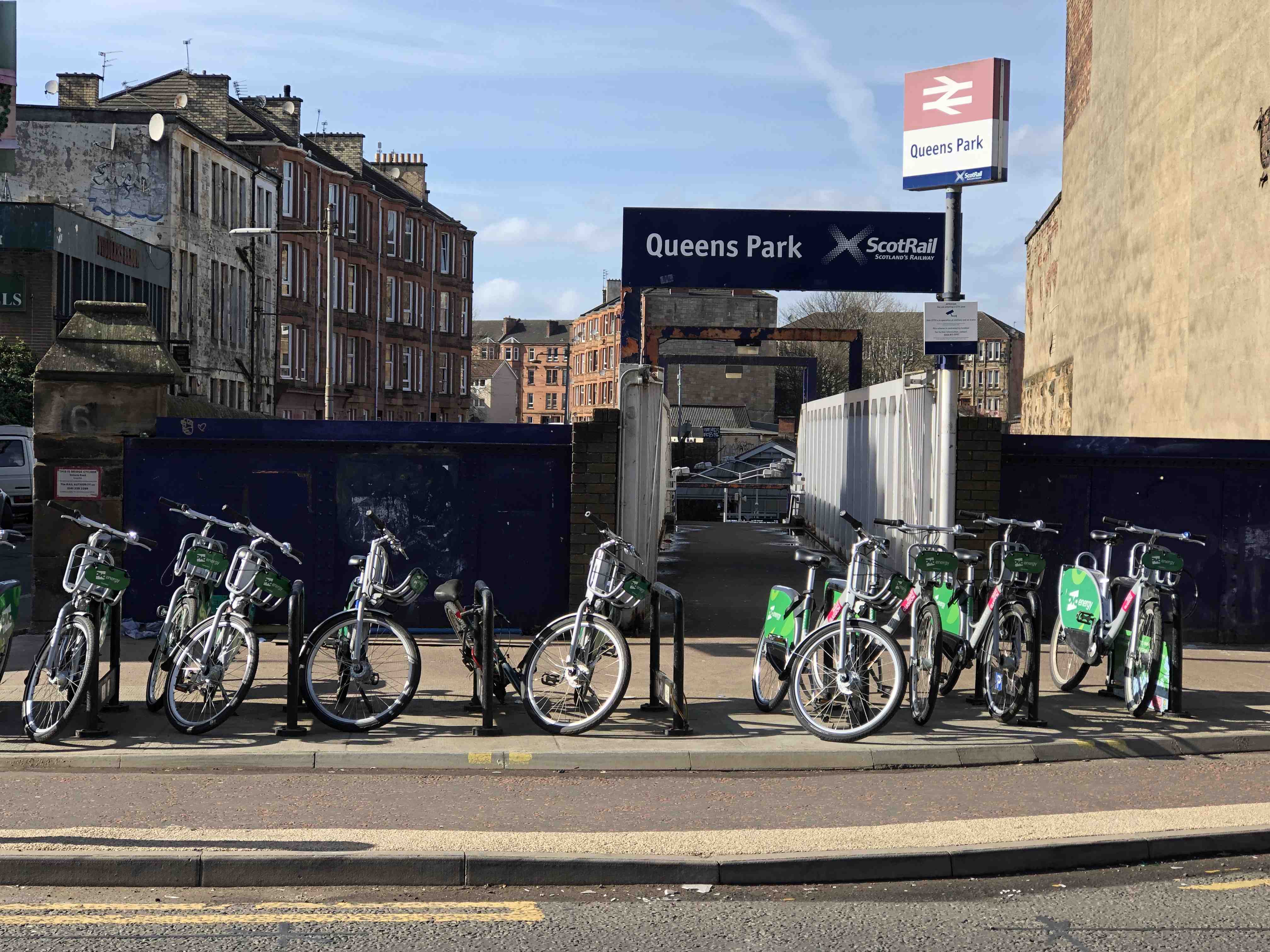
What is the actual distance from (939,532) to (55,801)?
5.90 metres

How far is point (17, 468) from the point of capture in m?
26.6

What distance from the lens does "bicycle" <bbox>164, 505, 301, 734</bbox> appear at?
27.1 feet

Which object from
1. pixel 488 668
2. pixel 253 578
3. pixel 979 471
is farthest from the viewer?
pixel 979 471

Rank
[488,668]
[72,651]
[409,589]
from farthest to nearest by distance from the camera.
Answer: [409,589] → [488,668] → [72,651]

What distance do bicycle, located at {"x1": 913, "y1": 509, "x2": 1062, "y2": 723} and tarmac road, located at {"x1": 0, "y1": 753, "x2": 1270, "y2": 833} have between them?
0.77m

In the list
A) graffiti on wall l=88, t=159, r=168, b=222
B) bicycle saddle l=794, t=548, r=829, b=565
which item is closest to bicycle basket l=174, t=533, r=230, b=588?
bicycle saddle l=794, t=548, r=829, b=565

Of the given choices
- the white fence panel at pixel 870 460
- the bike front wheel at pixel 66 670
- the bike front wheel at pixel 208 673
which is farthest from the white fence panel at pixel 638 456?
the bike front wheel at pixel 66 670

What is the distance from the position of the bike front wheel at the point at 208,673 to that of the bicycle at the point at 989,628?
4.08 meters

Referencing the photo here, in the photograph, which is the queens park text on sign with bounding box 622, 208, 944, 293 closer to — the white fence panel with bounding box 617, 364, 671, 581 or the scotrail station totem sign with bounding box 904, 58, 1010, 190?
the white fence panel with bounding box 617, 364, 671, 581

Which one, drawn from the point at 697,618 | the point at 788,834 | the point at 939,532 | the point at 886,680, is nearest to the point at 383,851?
the point at 788,834

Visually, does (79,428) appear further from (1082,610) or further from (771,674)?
(1082,610)

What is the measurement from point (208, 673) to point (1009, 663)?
491 centimetres

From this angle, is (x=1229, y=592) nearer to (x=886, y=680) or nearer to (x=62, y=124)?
(x=886, y=680)

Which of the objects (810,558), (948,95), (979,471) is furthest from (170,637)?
(948,95)
